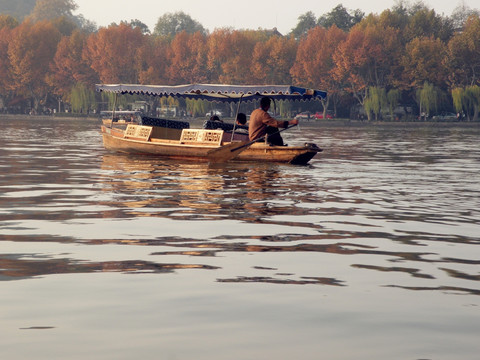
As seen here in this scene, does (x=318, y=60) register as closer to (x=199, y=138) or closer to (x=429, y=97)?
(x=429, y=97)

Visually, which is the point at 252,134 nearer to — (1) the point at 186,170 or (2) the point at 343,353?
(1) the point at 186,170

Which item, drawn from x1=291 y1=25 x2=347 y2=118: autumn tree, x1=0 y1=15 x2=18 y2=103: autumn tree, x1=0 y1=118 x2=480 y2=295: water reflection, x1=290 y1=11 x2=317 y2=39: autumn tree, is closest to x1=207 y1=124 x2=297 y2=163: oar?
x1=0 y1=118 x2=480 y2=295: water reflection

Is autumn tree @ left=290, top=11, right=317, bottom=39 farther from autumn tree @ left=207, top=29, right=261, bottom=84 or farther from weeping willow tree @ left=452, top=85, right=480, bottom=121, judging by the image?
weeping willow tree @ left=452, top=85, right=480, bottom=121

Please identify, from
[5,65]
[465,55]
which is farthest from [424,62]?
[5,65]

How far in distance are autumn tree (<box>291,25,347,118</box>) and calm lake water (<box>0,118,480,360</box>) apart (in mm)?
73549

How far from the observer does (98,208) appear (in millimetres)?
13578

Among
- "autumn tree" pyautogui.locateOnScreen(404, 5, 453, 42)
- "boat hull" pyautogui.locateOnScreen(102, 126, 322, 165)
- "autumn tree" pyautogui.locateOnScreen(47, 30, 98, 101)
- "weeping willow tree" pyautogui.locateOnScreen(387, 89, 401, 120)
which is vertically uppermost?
"autumn tree" pyautogui.locateOnScreen(404, 5, 453, 42)

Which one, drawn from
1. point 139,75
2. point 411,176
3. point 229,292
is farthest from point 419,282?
point 139,75

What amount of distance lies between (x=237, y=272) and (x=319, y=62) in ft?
272

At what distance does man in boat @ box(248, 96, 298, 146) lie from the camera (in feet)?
78.3

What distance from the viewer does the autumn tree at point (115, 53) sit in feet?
328

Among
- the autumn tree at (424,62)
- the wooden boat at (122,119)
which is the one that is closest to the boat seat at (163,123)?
the wooden boat at (122,119)

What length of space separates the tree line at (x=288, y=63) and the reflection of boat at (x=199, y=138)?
190 feet

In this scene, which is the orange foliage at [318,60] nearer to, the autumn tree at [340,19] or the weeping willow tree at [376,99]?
the weeping willow tree at [376,99]
